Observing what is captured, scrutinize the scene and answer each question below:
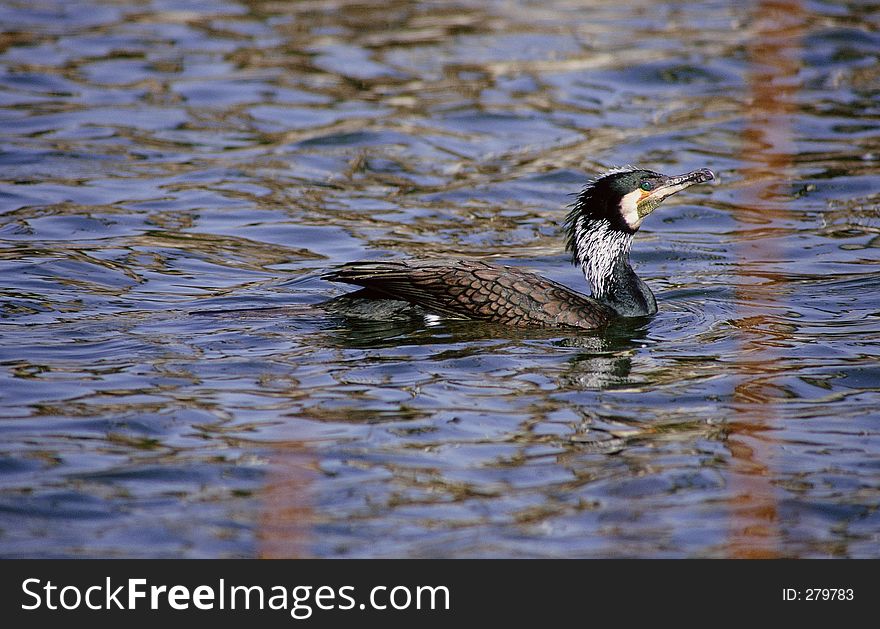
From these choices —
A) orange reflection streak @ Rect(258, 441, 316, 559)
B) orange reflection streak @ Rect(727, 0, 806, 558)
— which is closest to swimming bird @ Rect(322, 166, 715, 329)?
orange reflection streak @ Rect(727, 0, 806, 558)

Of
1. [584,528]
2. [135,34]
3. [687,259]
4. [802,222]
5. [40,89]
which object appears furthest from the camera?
[135,34]

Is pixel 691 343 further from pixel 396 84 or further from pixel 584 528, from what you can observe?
pixel 396 84

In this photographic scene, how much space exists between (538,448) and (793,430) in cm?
131

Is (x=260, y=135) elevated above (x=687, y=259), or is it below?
above

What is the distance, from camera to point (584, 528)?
217 inches

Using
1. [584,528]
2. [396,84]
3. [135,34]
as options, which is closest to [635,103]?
[396,84]

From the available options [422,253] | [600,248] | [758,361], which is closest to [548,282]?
[600,248]

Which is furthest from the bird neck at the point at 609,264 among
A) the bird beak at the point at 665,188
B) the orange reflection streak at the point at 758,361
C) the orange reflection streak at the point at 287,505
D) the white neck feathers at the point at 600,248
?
the orange reflection streak at the point at 287,505

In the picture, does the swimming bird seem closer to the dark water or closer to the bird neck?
the bird neck

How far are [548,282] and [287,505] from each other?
10.9 ft

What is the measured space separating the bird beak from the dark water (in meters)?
0.78

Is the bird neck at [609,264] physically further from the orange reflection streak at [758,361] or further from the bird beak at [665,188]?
the orange reflection streak at [758,361]

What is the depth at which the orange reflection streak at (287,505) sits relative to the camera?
5.11 meters

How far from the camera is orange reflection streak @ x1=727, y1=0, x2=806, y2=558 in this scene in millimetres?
5340
